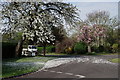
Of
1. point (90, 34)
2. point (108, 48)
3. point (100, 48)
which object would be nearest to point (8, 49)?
point (90, 34)

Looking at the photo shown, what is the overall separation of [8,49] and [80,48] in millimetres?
16742

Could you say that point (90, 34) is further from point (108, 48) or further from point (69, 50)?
point (69, 50)

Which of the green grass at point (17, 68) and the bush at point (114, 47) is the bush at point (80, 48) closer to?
the bush at point (114, 47)

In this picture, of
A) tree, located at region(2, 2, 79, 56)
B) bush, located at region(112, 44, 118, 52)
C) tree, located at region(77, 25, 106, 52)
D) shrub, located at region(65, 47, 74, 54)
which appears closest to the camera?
tree, located at region(2, 2, 79, 56)

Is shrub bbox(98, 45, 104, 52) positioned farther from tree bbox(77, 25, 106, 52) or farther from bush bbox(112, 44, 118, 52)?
bush bbox(112, 44, 118, 52)

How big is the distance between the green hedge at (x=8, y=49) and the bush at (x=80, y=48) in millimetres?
14719

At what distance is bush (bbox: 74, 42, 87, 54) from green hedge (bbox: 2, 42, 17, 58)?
48.3 ft

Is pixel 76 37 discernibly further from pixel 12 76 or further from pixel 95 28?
pixel 12 76

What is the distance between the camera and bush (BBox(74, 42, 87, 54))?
36722 mm

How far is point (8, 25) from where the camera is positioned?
61.0 ft

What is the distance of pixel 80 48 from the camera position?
121 feet

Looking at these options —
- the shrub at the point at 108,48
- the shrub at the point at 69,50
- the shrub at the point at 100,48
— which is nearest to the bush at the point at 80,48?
the shrub at the point at 69,50

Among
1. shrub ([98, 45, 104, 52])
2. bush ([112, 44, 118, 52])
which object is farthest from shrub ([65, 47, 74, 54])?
bush ([112, 44, 118, 52])

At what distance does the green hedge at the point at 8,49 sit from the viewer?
2376cm
